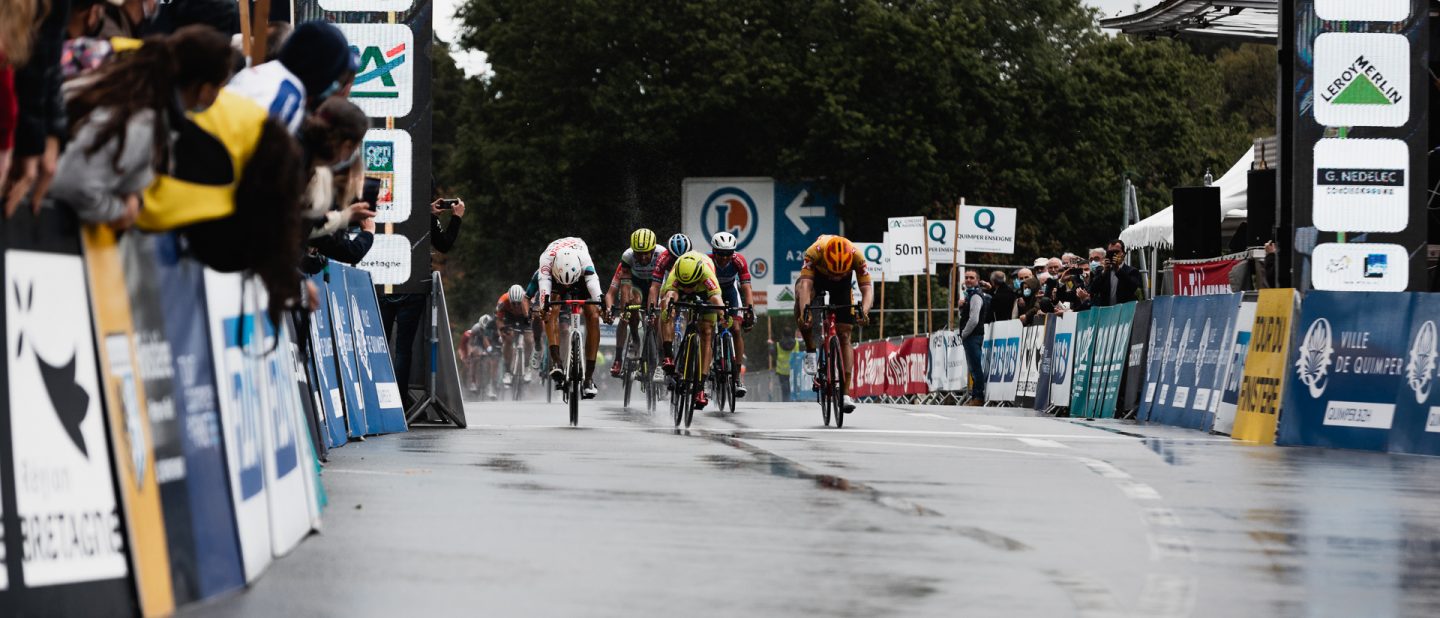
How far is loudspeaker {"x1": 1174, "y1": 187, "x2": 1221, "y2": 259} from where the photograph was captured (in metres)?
26.8

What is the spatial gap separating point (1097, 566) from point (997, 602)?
1263 mm

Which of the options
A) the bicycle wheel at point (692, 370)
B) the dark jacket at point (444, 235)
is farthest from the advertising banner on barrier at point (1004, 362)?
the dark jacket at point (444, 235)

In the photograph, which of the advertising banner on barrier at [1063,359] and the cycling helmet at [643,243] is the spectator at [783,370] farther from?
the cycling helmet at [643,243]

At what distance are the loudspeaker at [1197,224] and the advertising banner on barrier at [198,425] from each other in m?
20.8

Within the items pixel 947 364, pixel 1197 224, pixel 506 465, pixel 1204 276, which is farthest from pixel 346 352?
pixel 947 364

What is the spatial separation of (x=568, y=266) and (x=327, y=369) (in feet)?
22.9

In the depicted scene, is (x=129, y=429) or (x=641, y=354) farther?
(x=641, y=354)

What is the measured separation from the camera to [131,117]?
6.45 meters

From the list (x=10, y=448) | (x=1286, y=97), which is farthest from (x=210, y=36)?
(x=1286, y=97)

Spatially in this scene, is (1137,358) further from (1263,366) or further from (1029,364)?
(1029,364)

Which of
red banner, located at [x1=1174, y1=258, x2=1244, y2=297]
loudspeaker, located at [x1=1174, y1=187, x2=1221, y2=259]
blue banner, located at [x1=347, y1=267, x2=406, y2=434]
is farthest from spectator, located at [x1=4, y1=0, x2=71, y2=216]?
loudspeaker, located at [x1=1174, y1=187, x2=1221, y2=259]

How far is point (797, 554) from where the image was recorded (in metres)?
8.28

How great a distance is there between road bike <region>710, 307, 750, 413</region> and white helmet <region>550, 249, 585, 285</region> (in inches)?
54.0

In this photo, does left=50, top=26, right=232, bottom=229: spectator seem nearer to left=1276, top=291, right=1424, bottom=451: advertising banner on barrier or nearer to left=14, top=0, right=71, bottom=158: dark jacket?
left=14, top=0, right=71, bottom=158: dark jacket
